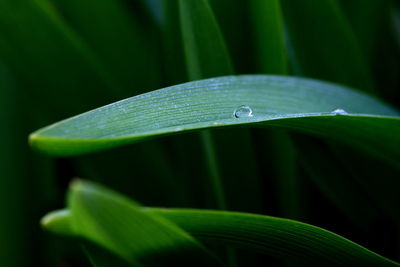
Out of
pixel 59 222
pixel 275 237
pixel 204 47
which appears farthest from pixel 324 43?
pixel 59 222

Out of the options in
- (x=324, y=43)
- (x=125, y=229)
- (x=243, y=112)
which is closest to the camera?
(x=125, y=229)

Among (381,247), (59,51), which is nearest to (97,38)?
(59,51)

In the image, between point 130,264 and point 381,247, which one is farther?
point 381,247

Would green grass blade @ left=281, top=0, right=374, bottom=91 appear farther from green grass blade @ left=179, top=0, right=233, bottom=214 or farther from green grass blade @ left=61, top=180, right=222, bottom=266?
green grass blade @ left=61, top=180, right=222, bottom=266

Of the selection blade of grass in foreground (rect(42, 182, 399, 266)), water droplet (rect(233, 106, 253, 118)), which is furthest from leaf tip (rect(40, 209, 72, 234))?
water droplet (rect(233, 106, 253, 118))

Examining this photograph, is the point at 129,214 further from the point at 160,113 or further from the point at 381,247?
the point at 381,247

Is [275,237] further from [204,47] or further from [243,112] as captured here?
[204,47]

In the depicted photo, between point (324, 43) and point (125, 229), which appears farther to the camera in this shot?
point (324, 43)
